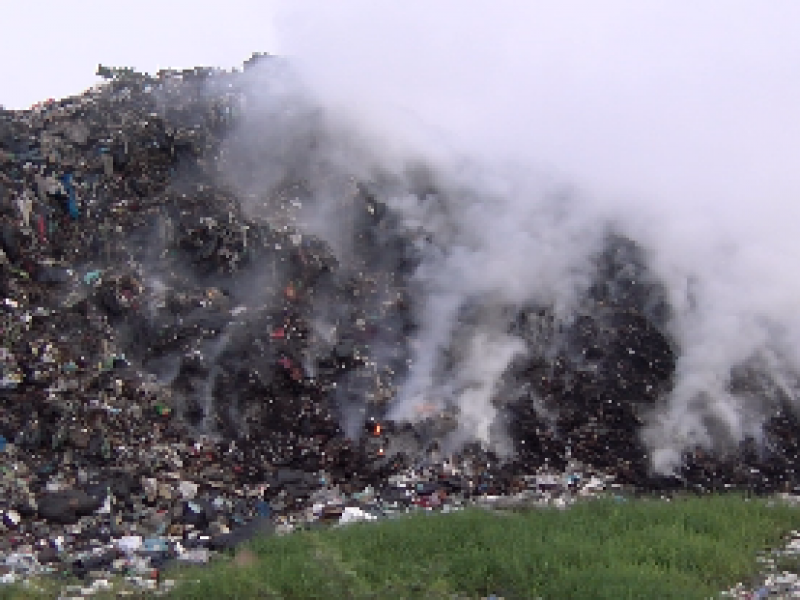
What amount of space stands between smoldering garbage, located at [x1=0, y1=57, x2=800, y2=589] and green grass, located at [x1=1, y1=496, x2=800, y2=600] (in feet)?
2.82

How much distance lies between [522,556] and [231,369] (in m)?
4.63

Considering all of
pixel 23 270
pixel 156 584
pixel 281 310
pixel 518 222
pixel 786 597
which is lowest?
pixel 786 597

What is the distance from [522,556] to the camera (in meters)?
6.70

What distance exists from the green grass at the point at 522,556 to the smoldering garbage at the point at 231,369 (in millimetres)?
860

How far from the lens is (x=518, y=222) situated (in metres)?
12.5

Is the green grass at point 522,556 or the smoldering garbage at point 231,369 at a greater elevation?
the smoldering garbage at point 231,369

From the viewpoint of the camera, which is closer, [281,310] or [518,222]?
[281,310]

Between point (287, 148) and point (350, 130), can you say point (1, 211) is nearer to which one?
point (287, 148)

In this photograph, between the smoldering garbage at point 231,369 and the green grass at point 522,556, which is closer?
the green grass at point 522,556

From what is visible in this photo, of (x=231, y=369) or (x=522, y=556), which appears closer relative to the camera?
(x=522, y=556)

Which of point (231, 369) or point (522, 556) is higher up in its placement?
point (231, 369)

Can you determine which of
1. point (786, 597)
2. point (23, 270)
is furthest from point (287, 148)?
point (786, 597)

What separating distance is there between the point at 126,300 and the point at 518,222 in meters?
5.40

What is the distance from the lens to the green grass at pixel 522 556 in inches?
246
